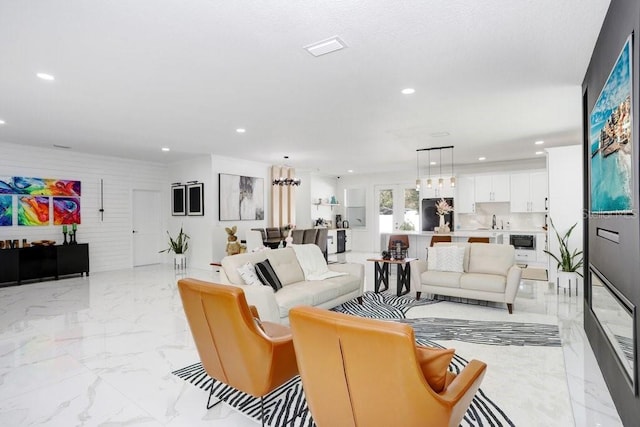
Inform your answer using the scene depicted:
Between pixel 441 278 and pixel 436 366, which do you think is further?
pixel 441 278

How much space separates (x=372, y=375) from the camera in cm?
145

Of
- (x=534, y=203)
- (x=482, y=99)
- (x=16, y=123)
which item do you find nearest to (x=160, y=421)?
(x=482, y=99)

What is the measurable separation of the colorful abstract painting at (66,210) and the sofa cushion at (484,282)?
7.74 meters

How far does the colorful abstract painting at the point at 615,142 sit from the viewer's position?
189 cm

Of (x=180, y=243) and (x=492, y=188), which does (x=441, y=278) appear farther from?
(x=180, y=243)

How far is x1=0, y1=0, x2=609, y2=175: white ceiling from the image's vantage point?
2.38 metres

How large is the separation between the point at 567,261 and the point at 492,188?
3.89m

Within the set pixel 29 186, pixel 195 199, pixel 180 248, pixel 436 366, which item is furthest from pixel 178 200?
pixel 436 366

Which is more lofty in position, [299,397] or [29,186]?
[29,186]

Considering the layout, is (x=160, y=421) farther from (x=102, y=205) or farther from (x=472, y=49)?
(x=102, y=205)

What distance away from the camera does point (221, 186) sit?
798 centimetres

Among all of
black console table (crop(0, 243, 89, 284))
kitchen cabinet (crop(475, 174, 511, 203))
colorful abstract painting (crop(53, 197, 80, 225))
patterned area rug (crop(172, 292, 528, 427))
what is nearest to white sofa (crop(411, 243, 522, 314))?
patterned area rug (crop(172, 292, 528, 427))

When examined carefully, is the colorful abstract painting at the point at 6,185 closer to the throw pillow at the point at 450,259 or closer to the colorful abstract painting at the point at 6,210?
the colorful abstract painting at the point at 6,210

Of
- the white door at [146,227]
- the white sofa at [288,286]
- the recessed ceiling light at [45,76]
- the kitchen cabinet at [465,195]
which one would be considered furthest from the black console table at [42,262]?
the kitchen cabinet at [465,195]
